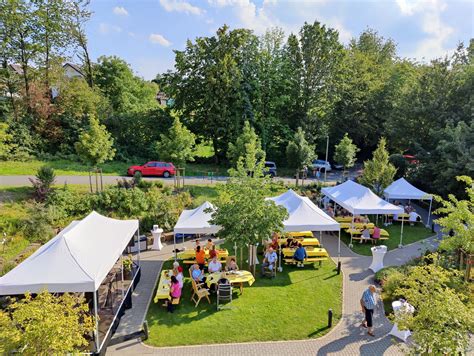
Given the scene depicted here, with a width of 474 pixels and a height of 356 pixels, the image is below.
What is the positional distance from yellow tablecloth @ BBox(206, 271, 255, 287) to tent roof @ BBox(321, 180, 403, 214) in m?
7.03

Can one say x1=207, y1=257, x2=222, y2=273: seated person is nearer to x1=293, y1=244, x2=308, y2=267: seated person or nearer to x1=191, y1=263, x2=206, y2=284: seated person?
x1=191, y1=263, x2=206, y2=284: seated person

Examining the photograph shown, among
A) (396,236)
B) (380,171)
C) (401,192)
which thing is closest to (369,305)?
(396,236)

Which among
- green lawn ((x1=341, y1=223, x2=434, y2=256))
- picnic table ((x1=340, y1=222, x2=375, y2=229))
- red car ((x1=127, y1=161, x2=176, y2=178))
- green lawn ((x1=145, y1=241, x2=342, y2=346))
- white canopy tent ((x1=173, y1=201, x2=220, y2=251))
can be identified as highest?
red car ((x1=127, y1=161, x2=176, y2=178))

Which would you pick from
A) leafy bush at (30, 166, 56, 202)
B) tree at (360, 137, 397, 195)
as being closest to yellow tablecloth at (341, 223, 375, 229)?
tree at (360, 137, 397, 195)

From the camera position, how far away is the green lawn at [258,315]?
9.59 meters

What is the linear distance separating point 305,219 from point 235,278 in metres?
3.97

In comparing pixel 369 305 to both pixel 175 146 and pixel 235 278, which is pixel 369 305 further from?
pixel 175 146

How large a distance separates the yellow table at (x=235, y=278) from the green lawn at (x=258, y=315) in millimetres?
385

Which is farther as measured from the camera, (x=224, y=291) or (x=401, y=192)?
(x=401, y=192)

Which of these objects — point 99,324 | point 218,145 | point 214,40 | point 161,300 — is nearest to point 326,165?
point 218,145

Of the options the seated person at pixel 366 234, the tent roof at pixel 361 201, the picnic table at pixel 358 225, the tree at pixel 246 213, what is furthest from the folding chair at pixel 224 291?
the picnic table at pixel 358 225

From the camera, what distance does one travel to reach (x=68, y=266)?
8.88 meters

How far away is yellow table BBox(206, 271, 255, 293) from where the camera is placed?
1164 cm

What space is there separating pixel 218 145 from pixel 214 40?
33.1 ft
